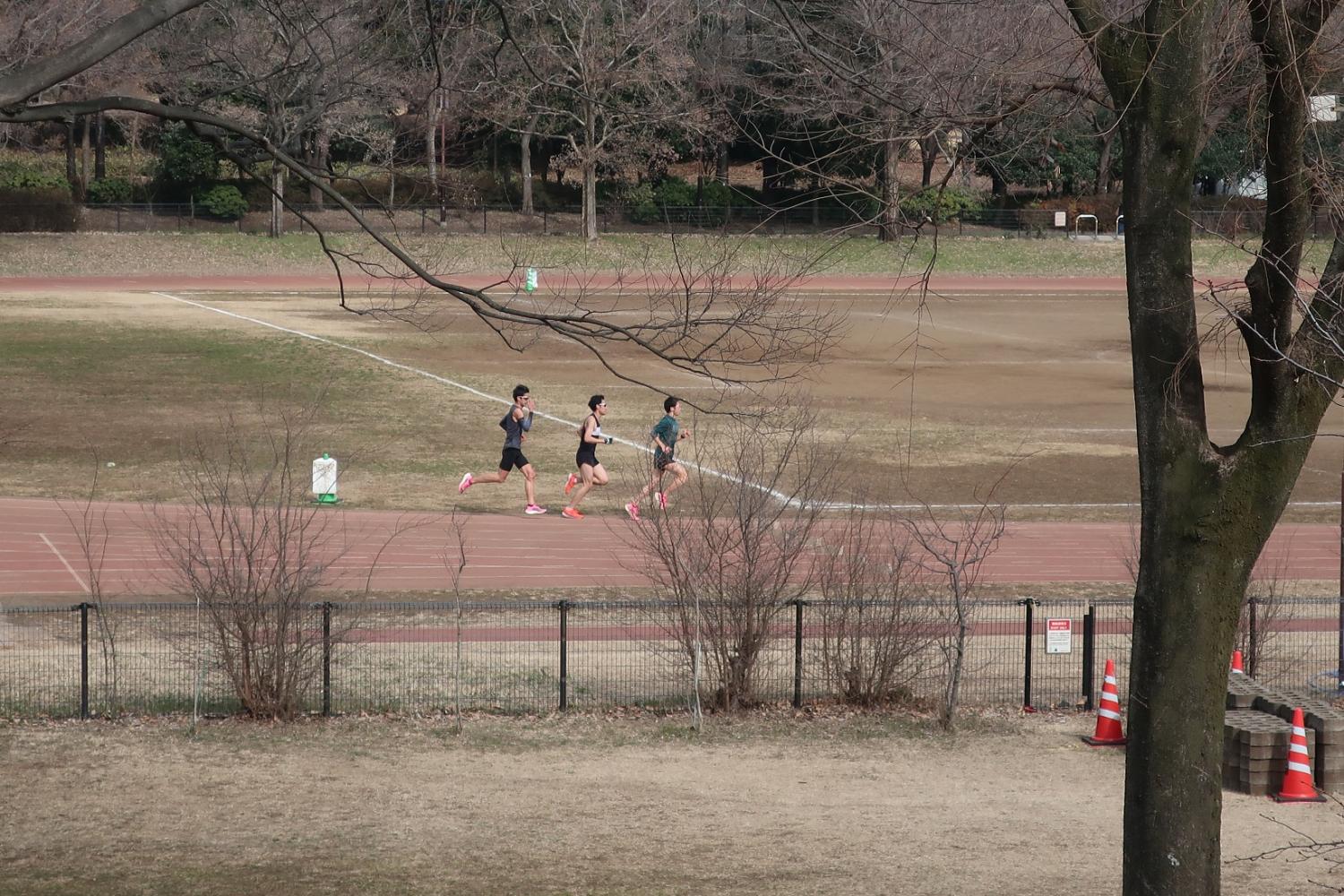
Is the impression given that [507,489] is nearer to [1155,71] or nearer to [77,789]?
[77,789]

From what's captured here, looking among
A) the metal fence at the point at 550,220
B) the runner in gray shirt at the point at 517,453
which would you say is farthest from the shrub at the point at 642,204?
the runner in gray shirt at the point at 517,453

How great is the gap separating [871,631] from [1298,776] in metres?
3.68

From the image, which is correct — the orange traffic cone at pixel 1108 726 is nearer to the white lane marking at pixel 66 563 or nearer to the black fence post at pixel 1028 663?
the black fence post at pixel 1028 663

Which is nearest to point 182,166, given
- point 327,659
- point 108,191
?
point 108,191

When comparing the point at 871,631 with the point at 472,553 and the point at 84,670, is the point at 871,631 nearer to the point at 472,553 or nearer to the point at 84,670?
the point at 84,670

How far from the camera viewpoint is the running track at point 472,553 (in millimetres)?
17906

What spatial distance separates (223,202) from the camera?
227 ft

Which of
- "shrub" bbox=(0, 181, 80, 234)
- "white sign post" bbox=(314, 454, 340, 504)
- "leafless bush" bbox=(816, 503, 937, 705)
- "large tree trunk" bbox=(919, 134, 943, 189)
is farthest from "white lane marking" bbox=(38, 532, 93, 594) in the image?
"shrub" bbox=(0, 181, 80, 234)

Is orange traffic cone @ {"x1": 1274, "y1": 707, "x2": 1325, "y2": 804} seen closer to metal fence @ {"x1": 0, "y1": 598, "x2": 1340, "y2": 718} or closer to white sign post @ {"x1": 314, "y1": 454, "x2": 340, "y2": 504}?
metal fence @ {"x1": 0, "y1": 598, "x2": 1340, "y2": 718}

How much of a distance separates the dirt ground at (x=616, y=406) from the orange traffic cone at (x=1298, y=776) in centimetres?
662

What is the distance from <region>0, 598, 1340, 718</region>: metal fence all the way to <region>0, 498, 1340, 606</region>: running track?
1291 mm

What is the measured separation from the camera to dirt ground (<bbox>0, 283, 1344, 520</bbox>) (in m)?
24.1

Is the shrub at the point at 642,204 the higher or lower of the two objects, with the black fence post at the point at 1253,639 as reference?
higher

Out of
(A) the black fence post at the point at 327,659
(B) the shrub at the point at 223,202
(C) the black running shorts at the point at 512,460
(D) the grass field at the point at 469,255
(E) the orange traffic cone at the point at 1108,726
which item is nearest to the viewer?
(A) the black fence post at the point at 327,659
